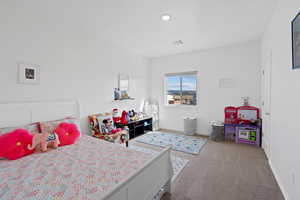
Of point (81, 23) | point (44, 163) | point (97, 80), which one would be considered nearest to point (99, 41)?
point (81, 23)

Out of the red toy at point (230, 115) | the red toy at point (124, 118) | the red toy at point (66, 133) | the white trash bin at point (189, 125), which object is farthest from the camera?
the white trash bin at point (189, 125)

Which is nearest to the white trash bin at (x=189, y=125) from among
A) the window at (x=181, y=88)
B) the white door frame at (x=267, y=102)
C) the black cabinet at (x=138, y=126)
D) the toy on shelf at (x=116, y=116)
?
the window at (x=181, y=88)

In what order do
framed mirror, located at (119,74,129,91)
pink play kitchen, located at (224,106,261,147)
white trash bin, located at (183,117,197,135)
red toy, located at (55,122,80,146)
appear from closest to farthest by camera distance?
red toy, located at (55,122,80,146) → pink play kitchen, located at (224,106,261,147) → framed mirror, located at (119,74,129,91) → white trash bin, located at (183,117,197,135)

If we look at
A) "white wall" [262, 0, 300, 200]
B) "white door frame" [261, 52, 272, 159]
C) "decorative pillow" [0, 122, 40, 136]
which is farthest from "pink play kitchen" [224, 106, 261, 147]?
"decorative pillow" [0, 122, 40, 136]

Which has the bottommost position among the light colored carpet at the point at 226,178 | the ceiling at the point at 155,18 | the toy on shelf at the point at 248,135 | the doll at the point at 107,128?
the light colored carpet at the point at 226,178

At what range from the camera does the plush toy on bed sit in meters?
1.84

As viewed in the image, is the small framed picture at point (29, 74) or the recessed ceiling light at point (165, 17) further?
the recessed ceiling light at point (165, 17)

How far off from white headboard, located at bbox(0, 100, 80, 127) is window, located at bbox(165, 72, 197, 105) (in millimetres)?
3181

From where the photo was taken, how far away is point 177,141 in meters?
3.73

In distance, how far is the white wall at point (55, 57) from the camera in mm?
1993

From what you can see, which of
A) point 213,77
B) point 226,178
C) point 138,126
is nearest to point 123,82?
point 138,126

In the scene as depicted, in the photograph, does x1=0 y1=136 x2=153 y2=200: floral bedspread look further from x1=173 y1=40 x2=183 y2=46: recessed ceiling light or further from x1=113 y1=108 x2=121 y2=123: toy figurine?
x1=173 y1=40 x2=183 y2=46: recessed ceiling light

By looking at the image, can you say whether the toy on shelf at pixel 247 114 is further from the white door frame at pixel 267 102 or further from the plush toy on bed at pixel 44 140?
the plush toy on bed at pixel 44 140

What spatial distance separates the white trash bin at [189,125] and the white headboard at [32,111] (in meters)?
3.04
